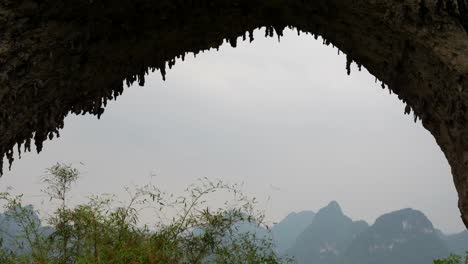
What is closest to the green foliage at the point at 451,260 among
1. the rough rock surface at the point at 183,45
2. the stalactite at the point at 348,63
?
the rough rock surface at the point at 183,45

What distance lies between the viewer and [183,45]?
22.6 ft

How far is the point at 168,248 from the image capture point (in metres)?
9.87

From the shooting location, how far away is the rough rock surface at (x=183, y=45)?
15.5 feet

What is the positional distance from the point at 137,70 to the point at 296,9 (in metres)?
2.83

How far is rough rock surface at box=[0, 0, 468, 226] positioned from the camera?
4.74 metres

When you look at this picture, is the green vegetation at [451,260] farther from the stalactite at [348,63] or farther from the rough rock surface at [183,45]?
the stalactite at [348,63]

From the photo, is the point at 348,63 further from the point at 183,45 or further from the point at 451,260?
the point at 451,260

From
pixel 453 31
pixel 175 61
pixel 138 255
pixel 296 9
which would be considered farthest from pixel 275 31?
pixel 138 255

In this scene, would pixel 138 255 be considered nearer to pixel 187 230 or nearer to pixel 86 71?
pixel 187 230

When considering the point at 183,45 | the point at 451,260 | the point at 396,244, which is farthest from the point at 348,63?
the point at 396,244

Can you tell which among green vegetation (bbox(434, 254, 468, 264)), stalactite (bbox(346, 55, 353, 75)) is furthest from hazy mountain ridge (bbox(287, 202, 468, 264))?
stalactite (bbox(346, 55, 353, 75))

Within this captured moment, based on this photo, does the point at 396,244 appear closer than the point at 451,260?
No

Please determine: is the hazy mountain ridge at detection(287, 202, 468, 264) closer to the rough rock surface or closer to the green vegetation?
the green vegetation

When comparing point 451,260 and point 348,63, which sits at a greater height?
point 348,63
